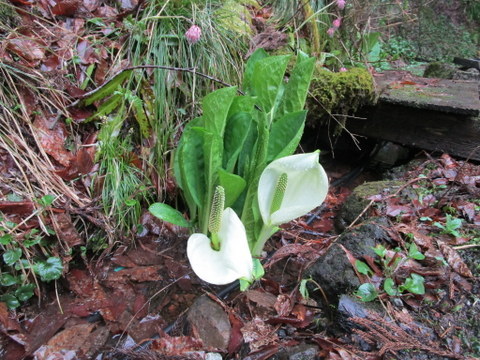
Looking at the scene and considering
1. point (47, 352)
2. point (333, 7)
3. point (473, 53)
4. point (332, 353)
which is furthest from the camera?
point (473, 53)

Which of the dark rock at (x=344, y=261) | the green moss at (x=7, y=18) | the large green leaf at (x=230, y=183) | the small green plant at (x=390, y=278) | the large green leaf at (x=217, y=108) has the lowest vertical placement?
the dark rock at (x=344, y=261)

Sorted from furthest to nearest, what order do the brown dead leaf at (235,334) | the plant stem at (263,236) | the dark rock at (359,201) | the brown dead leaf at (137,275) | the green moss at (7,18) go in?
the dark rock at (359,201) < the green moss at (7,18) < the brown dead leaf at (137,275) < the plant stem at (263,236) < the brown dead leaf at (235,334)

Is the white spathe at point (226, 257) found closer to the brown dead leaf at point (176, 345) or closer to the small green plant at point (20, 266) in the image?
the brown dead leaf at point (176, 345)

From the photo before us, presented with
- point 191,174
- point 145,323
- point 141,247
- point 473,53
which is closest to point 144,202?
point 141,247

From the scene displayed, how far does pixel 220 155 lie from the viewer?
4.06 feet

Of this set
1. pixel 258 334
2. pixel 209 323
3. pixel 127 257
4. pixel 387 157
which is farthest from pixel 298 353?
pixel 387 157

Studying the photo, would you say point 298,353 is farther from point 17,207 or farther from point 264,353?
point 17,207

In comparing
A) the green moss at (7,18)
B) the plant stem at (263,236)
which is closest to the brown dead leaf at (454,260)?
the plant stem at (263,236)

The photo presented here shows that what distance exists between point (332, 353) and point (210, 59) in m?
1.44

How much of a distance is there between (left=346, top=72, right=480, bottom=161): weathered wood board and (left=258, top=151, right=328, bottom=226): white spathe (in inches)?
49.8

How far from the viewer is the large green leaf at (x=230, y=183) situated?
1161 millimetres

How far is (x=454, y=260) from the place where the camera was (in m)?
1.21

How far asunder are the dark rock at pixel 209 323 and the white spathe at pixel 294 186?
33cm

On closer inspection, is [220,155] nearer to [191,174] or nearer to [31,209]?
[191,174]
